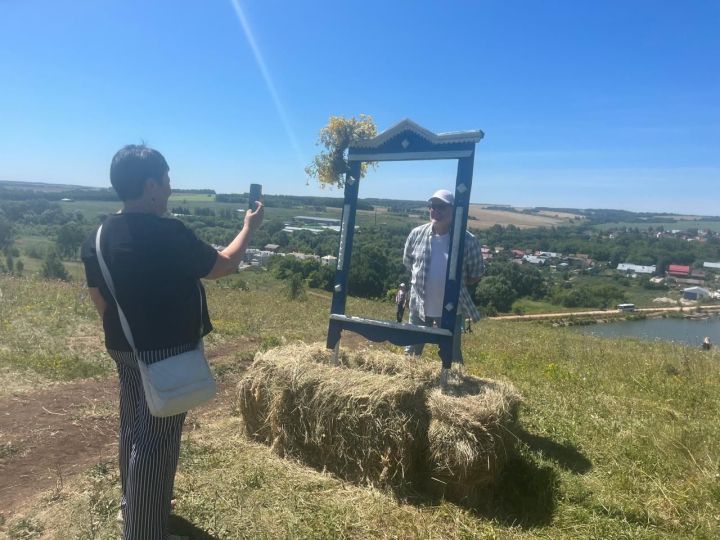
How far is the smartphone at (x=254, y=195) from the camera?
2.90m

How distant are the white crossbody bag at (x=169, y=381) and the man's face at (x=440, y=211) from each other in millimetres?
2601

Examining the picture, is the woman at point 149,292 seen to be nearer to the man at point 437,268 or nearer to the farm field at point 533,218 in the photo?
the man at point 437,268

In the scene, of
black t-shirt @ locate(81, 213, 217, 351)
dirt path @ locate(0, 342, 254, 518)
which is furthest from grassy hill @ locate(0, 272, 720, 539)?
black t-shirt @ locate(81, 213, 217, 351)

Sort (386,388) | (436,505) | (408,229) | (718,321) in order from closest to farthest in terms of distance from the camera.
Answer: (436,505)
(386,388)
(408,229)
(718,321)

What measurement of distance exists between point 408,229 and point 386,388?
198 cm

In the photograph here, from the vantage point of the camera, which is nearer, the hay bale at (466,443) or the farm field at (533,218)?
the hay bale at (466,443)

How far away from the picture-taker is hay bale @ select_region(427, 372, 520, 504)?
3.31 m

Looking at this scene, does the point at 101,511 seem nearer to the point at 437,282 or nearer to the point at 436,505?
the point at 436,505

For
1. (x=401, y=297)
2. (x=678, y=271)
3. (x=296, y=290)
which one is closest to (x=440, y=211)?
(x=401, y=297)

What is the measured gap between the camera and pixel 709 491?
318 cm

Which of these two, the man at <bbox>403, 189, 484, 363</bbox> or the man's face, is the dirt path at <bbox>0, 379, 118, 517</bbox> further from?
the man's face

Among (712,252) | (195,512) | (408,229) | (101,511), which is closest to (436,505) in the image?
(195,512)

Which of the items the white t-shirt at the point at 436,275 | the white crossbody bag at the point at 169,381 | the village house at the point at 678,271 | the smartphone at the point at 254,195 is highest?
the smartphone at the point at 254,195

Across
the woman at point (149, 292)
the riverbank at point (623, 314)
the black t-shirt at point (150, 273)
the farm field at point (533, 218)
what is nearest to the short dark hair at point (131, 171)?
the woman at point (149, 292)
